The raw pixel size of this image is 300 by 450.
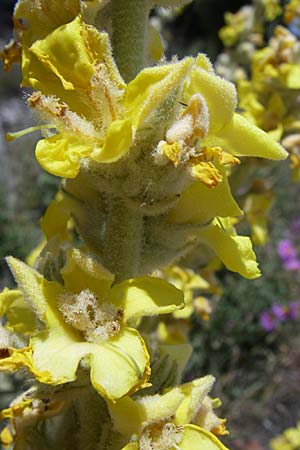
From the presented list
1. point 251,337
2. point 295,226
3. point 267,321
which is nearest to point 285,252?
point 267,321

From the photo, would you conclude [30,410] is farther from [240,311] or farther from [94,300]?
[240,311]

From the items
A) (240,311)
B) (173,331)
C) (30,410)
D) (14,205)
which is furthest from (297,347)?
(30,410)

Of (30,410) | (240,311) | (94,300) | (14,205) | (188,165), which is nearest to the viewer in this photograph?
(188,165)

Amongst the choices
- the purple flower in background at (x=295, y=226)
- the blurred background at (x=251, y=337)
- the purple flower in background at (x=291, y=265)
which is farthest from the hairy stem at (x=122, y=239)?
the purple flower in background at (x=295, y=226)

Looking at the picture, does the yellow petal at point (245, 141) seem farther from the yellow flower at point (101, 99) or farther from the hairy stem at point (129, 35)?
the hairy stem at point (129, 35)

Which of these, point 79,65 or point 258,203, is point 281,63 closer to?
point 258,203
